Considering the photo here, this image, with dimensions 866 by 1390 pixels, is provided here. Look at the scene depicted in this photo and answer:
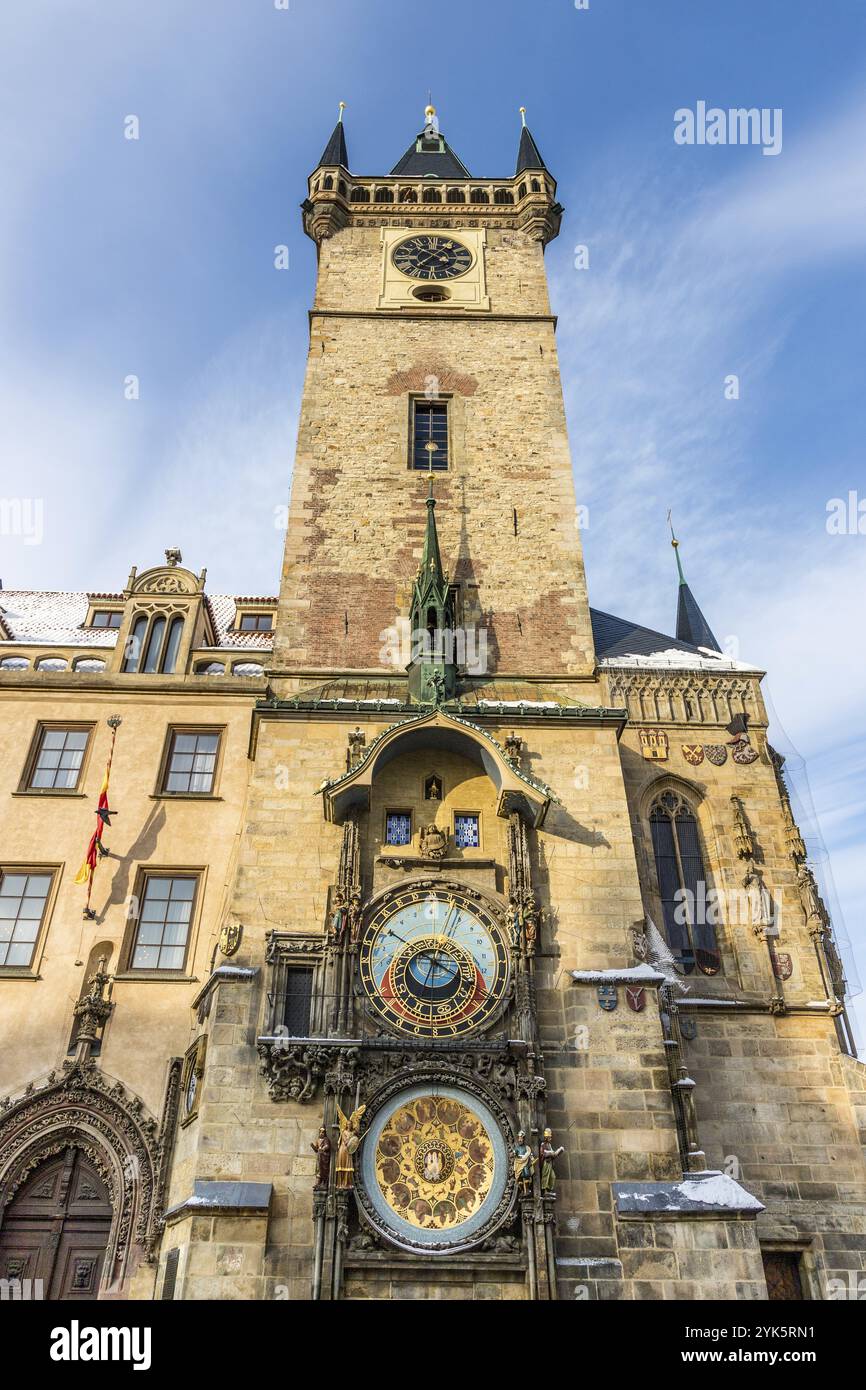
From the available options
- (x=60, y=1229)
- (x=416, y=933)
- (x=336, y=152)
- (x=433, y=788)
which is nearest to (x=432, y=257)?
(x=336, y=152)

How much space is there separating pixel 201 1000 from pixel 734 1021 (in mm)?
7225

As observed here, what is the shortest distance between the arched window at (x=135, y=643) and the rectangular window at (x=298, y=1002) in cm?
728

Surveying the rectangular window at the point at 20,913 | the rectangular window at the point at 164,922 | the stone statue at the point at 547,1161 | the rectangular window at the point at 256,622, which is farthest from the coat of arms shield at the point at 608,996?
the rectangular window at the point at 256,622

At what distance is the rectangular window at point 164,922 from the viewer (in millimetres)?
14602

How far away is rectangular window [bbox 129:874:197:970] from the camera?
14.6m

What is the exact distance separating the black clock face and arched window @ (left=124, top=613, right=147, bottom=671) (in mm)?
10662

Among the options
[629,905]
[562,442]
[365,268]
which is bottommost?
[629,905]

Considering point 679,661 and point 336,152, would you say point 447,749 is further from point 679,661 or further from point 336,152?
point 336,152

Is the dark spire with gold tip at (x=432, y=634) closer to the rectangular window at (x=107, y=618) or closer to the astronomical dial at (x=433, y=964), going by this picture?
the astronomical dial at (x=433, y=964)
